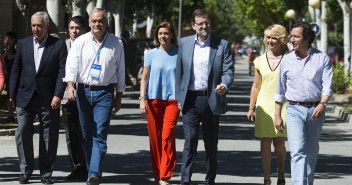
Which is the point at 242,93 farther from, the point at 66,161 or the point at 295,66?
the point at 295,66

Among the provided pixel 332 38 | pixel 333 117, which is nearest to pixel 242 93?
pixel 333 117

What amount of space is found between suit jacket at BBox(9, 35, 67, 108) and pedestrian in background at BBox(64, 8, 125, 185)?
0.34 meters

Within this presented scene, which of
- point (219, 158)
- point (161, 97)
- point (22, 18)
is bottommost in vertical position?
point (219, 158)

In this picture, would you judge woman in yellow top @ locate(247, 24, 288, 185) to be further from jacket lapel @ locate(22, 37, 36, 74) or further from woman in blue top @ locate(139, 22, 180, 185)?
jacket lapel @ locate(22, 37, 36, 74)

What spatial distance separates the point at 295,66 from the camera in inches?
390

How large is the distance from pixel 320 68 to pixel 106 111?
105 inches

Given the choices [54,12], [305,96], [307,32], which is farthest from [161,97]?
[54,12]

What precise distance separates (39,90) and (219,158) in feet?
13.4

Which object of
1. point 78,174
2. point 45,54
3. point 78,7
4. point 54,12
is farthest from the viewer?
point 78,7

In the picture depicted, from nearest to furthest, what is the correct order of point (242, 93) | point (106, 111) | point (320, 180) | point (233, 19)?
point (106, 111) < point (320, 180) < point (242, 93) < point (233, 19)

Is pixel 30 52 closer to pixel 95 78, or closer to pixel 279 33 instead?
pixel 95 78

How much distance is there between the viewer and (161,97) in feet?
39.6

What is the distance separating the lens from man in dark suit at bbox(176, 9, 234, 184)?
11344 millimetres

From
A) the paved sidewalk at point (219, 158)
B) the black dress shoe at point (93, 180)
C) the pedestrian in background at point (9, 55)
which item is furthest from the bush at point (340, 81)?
the black dress shoe at point (93, 180)
